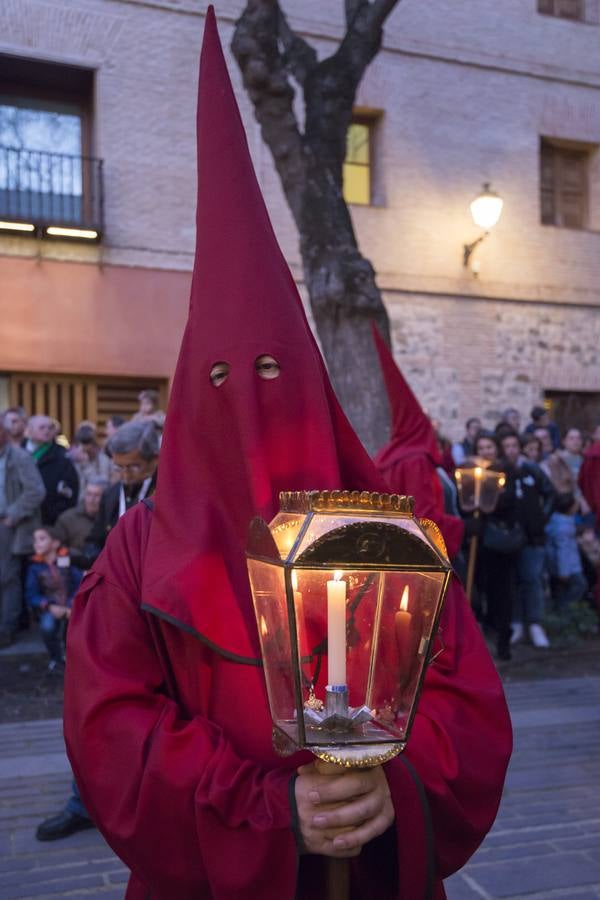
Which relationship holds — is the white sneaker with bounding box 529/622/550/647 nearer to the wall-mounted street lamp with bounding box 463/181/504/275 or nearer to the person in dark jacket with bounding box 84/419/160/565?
the person in dark jacket with bounding box 84/419/160/565

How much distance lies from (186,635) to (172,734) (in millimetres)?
189

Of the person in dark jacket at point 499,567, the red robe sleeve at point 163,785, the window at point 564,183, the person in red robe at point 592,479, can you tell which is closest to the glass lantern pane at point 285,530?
the red robe sleeve at point 163,785

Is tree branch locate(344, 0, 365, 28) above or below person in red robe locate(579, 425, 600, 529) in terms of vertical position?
above

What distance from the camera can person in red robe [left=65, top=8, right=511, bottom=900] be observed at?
1.59m

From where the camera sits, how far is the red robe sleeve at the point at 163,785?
62.0 inches

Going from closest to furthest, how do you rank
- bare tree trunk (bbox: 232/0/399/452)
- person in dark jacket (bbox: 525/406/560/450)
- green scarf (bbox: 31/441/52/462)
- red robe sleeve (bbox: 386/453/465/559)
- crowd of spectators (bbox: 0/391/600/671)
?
1. red robe sleeve (bbox: 386/453/465/559)
2. crowd of spectators (bbox: 0/391/600/671)
3. bare tree trunk (bbox: 232/0/399/452)
4. green scarf (bbox: 31/441/52/462)
5. person in dark jacket (bbox: 525/406/560/450)

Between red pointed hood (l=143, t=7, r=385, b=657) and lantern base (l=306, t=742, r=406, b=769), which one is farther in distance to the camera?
red pointed hood (l=143, t=7, r=385, b=657)

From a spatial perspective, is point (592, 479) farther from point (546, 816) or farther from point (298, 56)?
point (298, 56)

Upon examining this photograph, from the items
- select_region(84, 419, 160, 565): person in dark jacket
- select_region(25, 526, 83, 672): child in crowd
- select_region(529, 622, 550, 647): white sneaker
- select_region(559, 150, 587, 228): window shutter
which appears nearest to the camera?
select_region(84, 419, 160, 565): person in dark jacket

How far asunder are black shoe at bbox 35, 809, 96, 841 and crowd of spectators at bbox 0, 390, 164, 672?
76.1 inches

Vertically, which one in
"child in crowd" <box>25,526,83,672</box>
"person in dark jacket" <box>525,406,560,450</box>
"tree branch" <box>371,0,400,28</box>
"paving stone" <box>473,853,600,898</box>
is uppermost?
"tree branch" <box>371,0,400,28</box>

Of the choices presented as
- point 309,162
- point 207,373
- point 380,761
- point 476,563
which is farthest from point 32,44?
point 380,761

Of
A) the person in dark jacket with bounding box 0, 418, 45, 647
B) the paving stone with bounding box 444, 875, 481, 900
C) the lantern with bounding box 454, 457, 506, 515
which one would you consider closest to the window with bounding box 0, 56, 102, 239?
the person in dark jacket with bounding box 0, 418, 45, 647

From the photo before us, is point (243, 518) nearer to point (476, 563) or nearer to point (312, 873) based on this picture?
point (312, 873)
